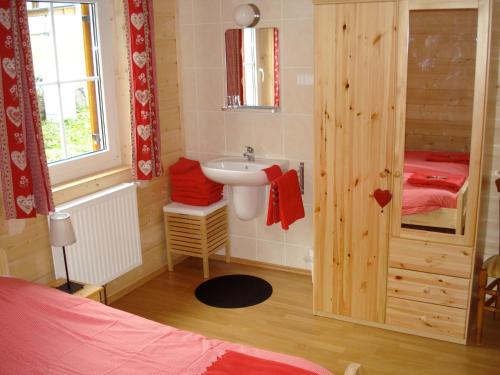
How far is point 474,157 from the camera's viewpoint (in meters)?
3.02

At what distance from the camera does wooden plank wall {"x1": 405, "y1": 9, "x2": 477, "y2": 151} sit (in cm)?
295

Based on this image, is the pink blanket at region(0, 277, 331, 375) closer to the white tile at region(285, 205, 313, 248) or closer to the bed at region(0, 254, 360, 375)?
the bed at region(0, 254, 360, 375)

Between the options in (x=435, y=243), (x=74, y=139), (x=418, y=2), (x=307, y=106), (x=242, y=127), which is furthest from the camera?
(x=242, y=127)

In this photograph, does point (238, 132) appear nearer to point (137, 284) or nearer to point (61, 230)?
point (137, 284)

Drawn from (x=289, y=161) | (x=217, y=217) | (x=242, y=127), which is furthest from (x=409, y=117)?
(x=217, y=217)

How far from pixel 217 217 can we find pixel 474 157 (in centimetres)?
201

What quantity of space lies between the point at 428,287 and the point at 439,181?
636mm

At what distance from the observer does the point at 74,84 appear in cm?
368

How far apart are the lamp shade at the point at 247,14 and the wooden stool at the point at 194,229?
4.43 feet

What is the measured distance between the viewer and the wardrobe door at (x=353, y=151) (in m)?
3.15

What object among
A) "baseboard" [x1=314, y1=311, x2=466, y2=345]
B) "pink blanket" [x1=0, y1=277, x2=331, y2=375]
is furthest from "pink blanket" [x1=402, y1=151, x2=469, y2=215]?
"pink blanket" [x1=0, y1=277, x2=331, y2=375]

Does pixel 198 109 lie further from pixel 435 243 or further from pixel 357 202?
pixel 435 243

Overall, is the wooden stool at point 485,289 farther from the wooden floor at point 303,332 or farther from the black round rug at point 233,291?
the black round rug at point 233,291

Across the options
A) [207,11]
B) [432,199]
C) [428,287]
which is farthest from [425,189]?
[207,11]
